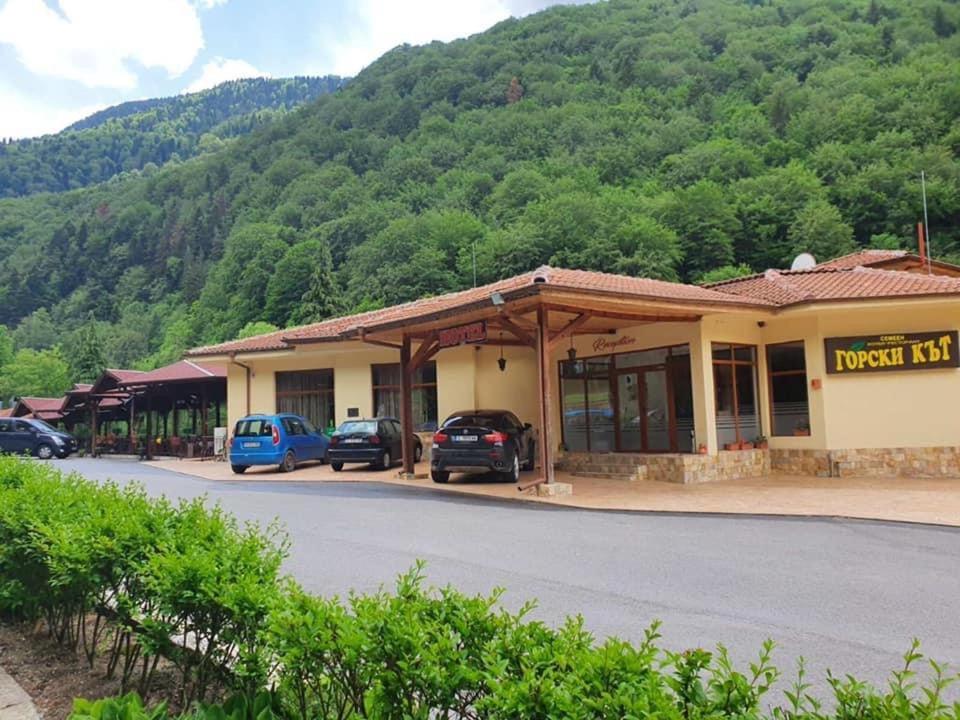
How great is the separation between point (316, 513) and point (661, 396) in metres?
8.06

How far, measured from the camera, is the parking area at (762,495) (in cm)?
1000

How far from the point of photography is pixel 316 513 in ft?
35.2

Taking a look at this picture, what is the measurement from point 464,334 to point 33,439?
21.4 m

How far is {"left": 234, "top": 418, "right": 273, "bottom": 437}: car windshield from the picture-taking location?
18.2 metres

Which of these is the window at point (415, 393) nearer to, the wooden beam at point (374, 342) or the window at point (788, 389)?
the wooden beam at point (374, 342)

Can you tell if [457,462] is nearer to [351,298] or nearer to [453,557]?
[453,557]

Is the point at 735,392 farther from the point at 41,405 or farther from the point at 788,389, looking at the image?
the point at 41,405

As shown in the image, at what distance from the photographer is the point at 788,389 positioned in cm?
1497

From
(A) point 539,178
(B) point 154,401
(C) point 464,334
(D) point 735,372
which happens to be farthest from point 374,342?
(A) point 539,178

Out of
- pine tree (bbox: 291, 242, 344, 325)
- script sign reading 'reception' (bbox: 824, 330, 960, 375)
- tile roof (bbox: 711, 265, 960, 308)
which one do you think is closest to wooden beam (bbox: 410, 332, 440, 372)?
tile roof (bbox: 711, 265, 960, 308)

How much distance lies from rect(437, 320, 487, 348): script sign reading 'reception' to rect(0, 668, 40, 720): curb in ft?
32.2

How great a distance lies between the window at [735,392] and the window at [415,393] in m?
7.63

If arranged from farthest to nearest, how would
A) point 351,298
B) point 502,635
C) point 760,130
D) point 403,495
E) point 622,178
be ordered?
point 351,298 → point 622,178 → point 760,130 → point 403,495 → point 502,635

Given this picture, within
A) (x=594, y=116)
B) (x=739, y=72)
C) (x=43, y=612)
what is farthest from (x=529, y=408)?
(x=739, y=72)
